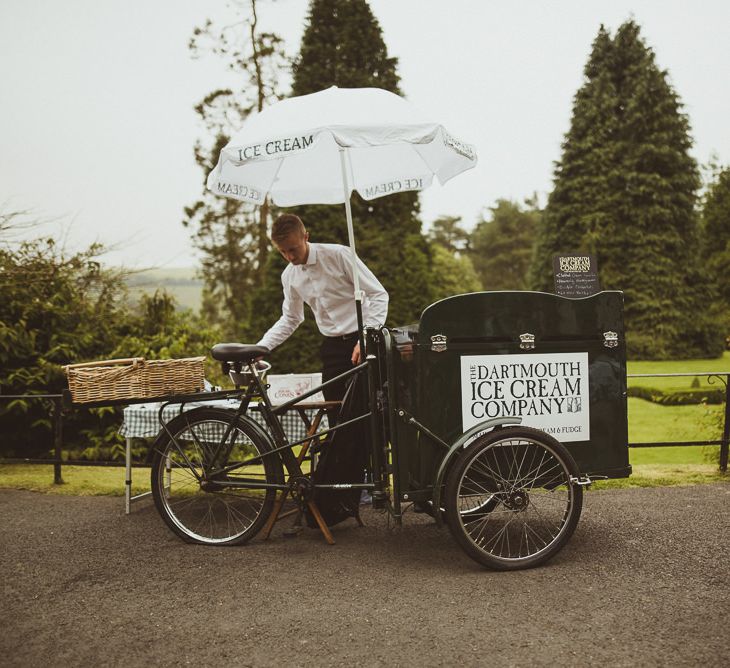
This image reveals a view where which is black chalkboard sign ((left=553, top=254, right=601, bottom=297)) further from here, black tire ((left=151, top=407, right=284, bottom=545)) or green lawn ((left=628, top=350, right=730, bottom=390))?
green lawn ((left=628, top=350, right=730, bottom=390))

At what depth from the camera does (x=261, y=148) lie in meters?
4.32

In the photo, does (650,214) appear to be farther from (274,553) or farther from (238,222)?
(274,553)

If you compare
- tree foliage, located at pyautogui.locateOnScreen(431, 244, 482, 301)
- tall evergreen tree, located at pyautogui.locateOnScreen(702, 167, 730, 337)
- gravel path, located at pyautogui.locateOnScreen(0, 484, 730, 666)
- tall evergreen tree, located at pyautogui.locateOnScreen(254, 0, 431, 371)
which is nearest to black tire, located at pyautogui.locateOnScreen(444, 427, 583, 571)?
gravel path, located at pyautogui.locateOnScreen(0, 484, 730, 666)

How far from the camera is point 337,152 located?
5727 mm

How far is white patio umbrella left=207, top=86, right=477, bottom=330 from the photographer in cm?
423

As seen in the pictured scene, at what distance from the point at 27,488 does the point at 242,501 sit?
90.7 inches

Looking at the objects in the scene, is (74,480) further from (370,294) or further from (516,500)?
(516,500)

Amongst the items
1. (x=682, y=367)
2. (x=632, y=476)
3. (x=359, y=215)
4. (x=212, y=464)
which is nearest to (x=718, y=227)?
(x=682, y=367)

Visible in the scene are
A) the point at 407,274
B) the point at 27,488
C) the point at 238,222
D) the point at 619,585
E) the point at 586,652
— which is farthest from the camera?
the point at 238,222

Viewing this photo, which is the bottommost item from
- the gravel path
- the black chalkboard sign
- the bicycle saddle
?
the gravel path

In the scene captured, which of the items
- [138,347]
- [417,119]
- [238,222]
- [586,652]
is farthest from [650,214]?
[586,652]

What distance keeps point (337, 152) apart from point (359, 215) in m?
8.27

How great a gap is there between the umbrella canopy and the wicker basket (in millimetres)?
1309

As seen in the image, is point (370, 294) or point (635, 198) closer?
point (370, 294)
